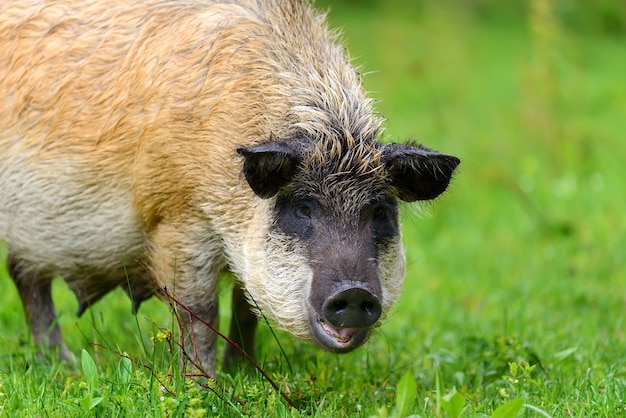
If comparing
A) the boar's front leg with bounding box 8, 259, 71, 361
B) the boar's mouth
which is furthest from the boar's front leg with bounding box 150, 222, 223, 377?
the boar's front leg with bounding box 8, 259, 71, 361

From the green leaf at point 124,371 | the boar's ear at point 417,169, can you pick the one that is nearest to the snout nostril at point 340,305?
the boar's ear at point 417,169

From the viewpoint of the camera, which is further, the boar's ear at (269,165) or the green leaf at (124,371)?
the boar's ear at (269,165)

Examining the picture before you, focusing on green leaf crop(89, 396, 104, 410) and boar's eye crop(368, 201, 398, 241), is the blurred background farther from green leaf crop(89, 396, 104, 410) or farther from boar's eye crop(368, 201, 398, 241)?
Answer: green leaf crop(89, 396, 104, 410)

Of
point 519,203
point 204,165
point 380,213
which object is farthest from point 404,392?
point 519,203

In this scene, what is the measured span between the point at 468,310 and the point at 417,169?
9.13ft

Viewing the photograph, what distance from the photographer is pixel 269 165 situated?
14.6ft

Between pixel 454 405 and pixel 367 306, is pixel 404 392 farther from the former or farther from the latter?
pixel 367 306

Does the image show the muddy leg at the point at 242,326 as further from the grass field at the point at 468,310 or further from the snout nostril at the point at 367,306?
the snout nostril at the point at 367,306

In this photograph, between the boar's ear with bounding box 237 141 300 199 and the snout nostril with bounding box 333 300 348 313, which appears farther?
the boar's ear with bounding box 237 141 300 199

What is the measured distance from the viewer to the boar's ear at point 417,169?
4594 millimetres

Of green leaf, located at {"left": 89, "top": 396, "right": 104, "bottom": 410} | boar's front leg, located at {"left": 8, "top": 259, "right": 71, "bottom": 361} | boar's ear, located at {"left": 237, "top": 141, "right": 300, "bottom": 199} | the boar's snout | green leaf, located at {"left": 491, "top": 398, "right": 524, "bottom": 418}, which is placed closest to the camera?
green leaf, located at {"left": 491, "top": 398, "right": 524, "bottom": 418}

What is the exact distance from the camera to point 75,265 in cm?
556

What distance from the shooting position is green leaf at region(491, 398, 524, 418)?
3752mm

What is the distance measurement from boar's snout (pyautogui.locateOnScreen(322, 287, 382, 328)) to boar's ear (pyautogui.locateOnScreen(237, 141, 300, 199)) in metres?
0.65
